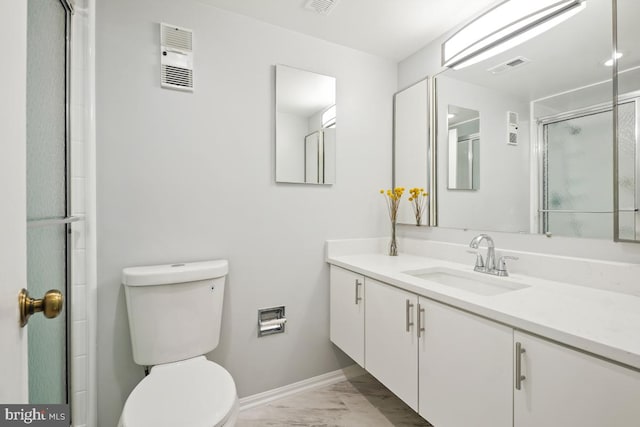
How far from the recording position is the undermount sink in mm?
1341

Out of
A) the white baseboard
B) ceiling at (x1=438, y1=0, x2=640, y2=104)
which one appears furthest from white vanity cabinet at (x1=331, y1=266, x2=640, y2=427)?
ceiling at (x1=438, y1=0, x2=640, y2=104)

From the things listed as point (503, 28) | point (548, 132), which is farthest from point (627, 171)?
point (503, 28)

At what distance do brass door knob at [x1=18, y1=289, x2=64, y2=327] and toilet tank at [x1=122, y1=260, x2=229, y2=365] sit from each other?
830 mm

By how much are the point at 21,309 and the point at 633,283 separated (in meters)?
1.78

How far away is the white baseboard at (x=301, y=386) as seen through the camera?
5.52ft

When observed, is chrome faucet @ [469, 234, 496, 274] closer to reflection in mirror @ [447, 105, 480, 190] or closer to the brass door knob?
reflection in mirror @ [447, 105, 480, 190]

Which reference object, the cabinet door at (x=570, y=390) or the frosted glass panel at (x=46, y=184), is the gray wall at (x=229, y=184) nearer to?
the frosted glass panel at (x=46, y=184)

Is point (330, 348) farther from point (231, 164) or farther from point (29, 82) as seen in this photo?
point (29, 82)

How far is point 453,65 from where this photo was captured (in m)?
1.76

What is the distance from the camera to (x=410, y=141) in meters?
2.04

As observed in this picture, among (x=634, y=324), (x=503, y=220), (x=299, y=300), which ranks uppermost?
(x=503, y=220)

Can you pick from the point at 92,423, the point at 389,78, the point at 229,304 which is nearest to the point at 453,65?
the point at 389,78

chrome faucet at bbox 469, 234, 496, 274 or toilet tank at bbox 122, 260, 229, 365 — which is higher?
chrome faucet at bbox 469, 234, 496, 274

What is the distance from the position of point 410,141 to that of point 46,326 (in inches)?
81.7
